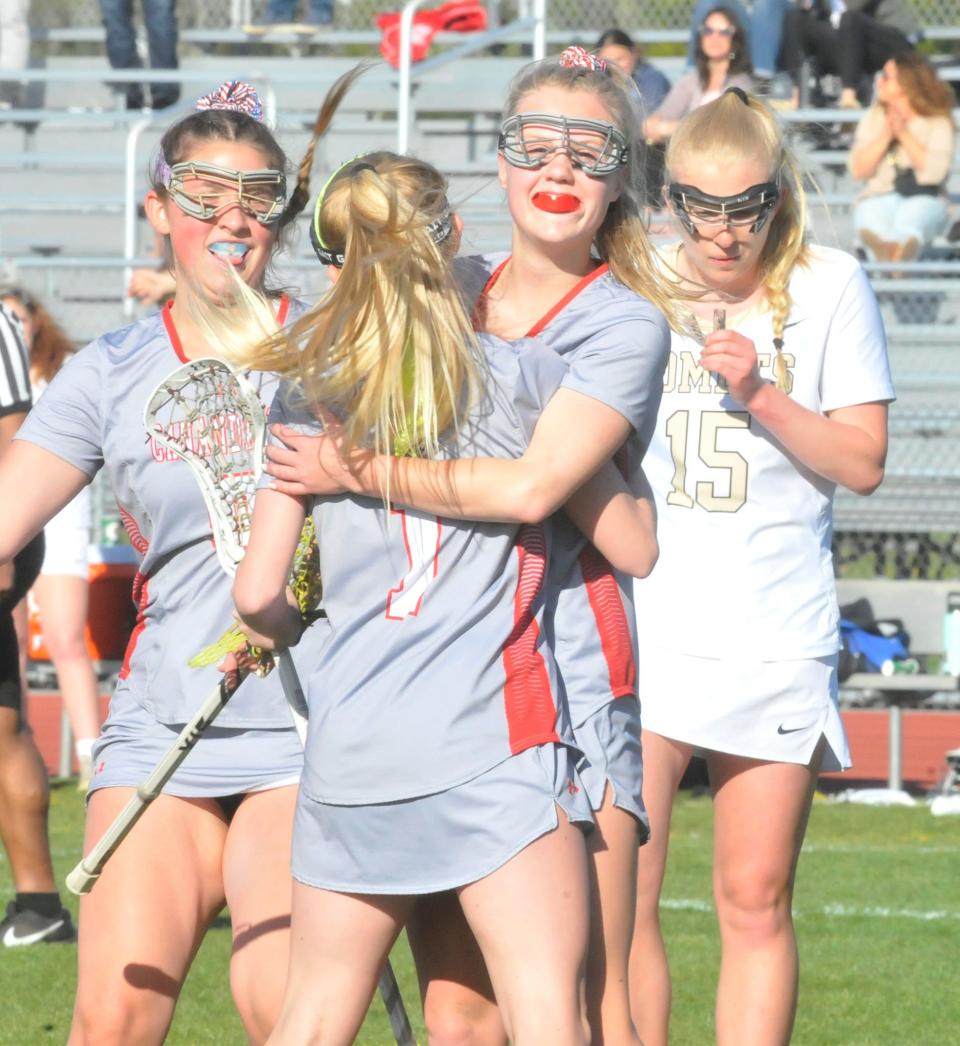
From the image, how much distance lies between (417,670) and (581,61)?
3.66ft

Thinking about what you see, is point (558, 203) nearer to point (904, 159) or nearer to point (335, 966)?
point (335, 966)

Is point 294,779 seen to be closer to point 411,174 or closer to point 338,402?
point 338,402

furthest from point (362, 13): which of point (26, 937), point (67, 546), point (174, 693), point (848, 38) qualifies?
point (174, 693)

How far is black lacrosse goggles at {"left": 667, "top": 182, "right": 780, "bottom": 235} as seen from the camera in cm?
395

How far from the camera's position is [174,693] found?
342 centimetres

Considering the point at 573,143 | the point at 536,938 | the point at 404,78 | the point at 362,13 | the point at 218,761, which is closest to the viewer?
the point at 536,938

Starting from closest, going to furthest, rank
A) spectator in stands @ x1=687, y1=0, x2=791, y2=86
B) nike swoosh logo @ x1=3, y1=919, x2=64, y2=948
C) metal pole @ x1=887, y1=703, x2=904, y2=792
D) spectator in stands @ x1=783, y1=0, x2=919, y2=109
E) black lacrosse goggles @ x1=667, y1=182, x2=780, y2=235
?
black lacrosse goggles @ x1=667, y1=182, x2=780, y2=235
nike swoosh logo @ x1=3, y1=919, x2=64, y2=948
metal pole @ x1=887, y1=703, x2=904, y2=792
spectator in stands @ x1=783, y1=0, x2=919, y2=109
spectator in stands @ x1=687, y1=0, x2=791, y2=86

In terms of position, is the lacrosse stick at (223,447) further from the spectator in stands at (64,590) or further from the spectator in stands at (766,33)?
the spectator in stands at (766,33)

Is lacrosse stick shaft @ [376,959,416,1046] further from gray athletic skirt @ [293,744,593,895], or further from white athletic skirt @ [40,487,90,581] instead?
white athletic skirt @ [40,487,90,581]

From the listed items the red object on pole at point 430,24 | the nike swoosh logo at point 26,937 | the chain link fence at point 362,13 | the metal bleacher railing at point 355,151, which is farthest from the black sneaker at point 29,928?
the chain link fence at point 362,13

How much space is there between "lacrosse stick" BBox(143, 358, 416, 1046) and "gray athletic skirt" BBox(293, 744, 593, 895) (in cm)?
45

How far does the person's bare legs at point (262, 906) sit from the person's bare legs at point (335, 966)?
1.45 feet

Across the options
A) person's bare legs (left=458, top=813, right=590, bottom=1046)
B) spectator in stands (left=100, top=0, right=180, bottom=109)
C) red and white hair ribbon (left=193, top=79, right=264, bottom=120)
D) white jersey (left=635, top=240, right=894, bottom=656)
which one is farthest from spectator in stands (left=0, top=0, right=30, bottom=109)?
person's bare legs (left=458, top=813, right=590, bottom=1046)

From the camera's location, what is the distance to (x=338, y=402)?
9.41 ft
